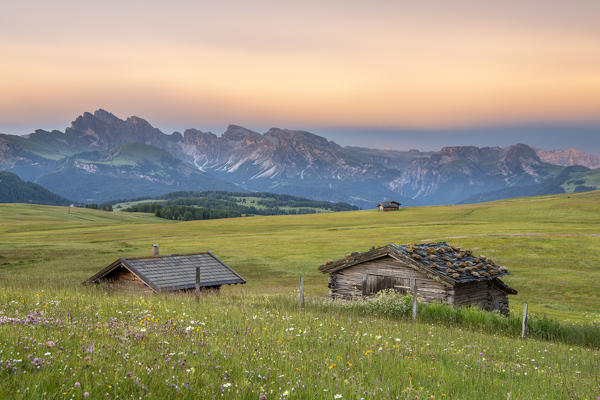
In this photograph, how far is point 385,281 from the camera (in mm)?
34750

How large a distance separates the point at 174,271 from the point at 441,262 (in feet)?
62.4

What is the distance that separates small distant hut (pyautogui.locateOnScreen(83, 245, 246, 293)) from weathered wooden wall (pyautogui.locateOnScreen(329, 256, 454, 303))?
822 centimetres

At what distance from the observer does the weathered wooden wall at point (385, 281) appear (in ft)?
108

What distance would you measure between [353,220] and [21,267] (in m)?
113

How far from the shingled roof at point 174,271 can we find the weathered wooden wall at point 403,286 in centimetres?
845

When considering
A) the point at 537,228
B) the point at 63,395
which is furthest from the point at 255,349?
the point at 537,228

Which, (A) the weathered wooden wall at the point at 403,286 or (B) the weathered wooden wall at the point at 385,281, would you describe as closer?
(A) the weathered wooden wall at the point at 403,286

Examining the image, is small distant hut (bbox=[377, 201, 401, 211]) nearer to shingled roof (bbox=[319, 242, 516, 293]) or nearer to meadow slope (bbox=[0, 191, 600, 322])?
meadow slope (bbox=[0, 191, 600, 322])

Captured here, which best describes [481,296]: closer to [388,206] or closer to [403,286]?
[403,286]

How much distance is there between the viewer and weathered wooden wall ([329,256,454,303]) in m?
32.9

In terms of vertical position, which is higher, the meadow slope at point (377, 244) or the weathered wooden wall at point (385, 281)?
the weathered wooden wall at point (385, 281)

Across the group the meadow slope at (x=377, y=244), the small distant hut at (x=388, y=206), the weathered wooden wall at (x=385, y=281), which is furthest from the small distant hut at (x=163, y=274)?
the small distant hut at (x=388, y=206)

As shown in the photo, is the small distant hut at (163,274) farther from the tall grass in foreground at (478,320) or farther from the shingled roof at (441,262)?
the tall grass in foreground at (478,320)

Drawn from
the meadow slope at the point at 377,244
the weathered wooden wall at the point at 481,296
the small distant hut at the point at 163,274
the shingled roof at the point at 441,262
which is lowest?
the meadow slope at the point at 377,244
